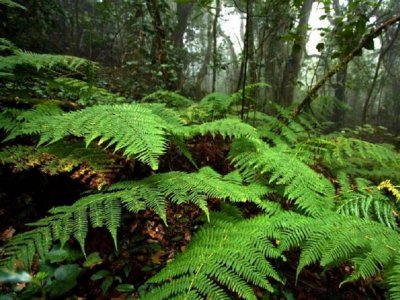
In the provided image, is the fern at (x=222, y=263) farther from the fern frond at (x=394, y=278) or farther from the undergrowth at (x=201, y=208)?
the fern frond at (x=394, y=278)

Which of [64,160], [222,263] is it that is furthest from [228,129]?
[64,160]

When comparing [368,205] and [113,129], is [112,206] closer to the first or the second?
[113,129]

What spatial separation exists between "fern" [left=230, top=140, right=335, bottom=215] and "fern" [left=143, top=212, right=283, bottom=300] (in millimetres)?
274

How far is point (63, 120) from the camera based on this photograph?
1771mm

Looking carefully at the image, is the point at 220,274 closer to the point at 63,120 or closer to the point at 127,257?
the point at 127,257

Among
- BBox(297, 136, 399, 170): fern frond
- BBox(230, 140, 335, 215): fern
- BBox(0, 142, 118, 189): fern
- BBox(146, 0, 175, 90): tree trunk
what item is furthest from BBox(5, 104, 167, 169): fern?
BBox(146, 0, 175, 90): tree trunk

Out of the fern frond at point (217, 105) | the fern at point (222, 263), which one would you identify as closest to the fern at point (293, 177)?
the fern at point (222, 263)

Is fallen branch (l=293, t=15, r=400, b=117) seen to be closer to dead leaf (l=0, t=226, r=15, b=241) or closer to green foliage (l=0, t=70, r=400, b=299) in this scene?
green foliage (l=0, t=70, r=400, b=299)

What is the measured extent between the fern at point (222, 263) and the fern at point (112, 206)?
0.21 m

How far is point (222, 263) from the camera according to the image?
5.05 feet

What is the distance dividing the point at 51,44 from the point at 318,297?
897 cm

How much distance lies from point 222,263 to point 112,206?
2.25ft

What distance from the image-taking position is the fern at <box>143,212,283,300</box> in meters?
1.36

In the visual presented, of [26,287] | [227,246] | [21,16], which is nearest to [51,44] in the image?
[21,16]
